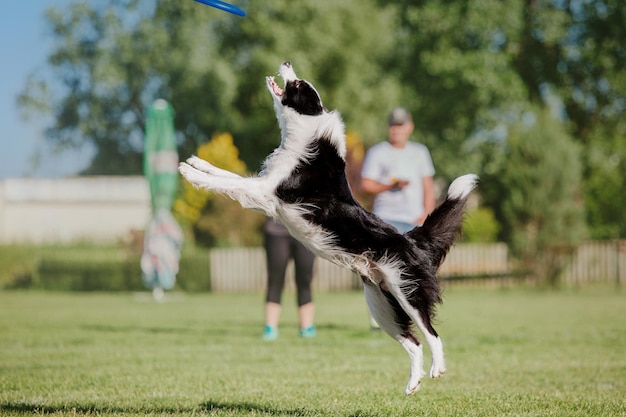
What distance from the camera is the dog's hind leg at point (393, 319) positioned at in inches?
169

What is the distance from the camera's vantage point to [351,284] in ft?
64.4

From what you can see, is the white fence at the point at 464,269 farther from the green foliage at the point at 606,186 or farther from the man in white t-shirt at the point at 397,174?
the man in white t-shirt at the point at 397,174

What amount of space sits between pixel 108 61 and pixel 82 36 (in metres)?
2.01

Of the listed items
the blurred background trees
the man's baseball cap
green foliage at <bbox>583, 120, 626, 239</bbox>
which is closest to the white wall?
the blurred background trees

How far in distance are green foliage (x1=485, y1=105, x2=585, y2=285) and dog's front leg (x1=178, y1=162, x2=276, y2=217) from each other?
15.9m

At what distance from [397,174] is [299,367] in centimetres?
248

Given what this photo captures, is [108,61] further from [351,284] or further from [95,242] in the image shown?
[351,284]

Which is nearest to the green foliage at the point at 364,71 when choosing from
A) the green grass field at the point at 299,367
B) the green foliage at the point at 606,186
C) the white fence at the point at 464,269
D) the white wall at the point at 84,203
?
the green foliage at the point at 606,186

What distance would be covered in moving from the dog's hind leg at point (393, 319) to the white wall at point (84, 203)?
32.4 m

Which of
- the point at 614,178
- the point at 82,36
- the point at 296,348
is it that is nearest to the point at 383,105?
the point at 614,178

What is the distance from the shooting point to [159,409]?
170 inches

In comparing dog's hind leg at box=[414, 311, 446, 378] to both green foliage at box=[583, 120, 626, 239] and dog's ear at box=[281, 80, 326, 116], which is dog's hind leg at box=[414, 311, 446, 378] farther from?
green foliage at box=[583, 120, 626, 239]

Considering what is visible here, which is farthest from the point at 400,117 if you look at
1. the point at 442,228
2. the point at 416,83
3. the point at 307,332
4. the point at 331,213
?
the point at 416,83

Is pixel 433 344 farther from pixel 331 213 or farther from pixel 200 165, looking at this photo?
pixel 200 165
